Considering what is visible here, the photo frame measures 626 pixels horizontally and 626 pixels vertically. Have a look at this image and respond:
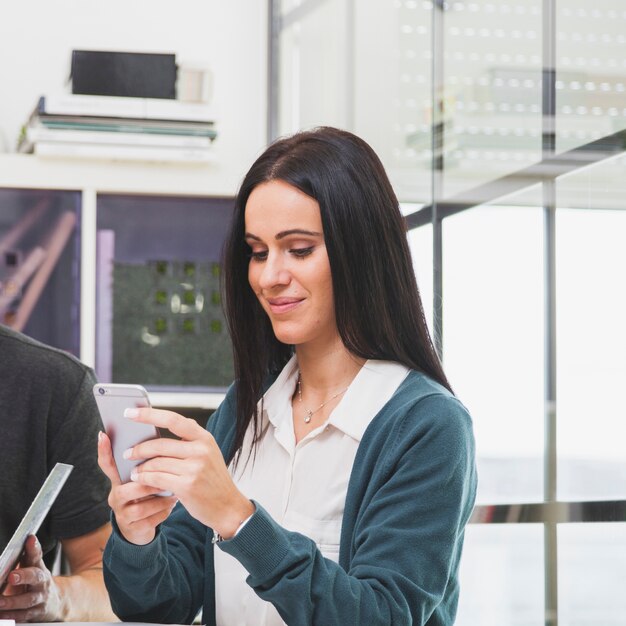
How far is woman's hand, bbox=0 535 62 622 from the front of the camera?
1.29 m

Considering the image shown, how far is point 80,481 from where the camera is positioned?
5.21 feet

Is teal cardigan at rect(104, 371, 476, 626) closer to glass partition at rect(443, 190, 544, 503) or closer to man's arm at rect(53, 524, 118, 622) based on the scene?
man's arm at rect(53, 524, 118, 622)

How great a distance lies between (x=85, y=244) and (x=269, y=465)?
1411 millimetres

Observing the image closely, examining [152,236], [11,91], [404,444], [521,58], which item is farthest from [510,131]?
[11,91]

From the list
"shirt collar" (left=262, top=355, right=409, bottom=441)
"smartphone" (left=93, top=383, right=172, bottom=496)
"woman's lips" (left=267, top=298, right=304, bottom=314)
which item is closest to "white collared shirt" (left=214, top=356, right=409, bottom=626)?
"shirt collar" (left=262, top=355, right=409, bottom=441)

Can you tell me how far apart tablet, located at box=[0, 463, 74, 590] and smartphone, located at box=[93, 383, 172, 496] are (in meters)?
0.14

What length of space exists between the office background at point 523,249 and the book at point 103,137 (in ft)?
1.46

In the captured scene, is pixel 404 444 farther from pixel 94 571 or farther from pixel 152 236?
pixel 152 236

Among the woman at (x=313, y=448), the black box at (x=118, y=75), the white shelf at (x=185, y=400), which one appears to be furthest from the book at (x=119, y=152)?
the woman at (x=313, y=448)

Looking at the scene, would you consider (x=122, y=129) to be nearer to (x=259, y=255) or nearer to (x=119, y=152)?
(x=119, y=152)

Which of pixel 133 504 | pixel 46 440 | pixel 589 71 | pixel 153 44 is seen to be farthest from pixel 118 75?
pixel 133 504

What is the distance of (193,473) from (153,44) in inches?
84.1

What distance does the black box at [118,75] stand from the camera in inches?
98.6

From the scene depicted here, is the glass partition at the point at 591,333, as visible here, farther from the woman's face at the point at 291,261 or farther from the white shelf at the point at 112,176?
the white shelf at the point at 112,176
